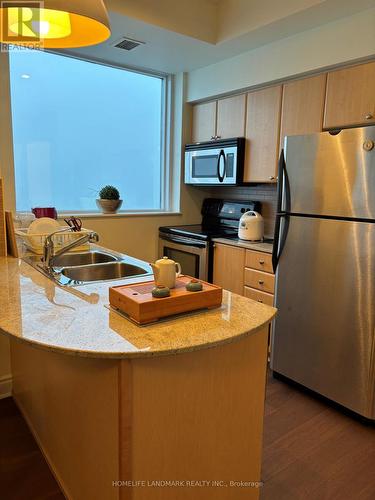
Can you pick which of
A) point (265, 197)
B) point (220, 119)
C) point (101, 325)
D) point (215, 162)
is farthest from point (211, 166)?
point (101, 325)

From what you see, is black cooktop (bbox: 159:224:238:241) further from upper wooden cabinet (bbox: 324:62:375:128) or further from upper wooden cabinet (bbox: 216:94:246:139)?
upper wooden cabinet (bbox: 324:62:375:128)

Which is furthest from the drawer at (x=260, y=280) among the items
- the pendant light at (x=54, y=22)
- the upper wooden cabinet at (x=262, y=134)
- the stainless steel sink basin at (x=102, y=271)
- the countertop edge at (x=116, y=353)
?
the pendant light at (x=54, y=22)

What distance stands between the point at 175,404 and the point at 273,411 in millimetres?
1339

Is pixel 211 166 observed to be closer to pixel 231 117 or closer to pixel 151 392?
pixel 231 117

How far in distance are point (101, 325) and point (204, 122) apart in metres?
2.94

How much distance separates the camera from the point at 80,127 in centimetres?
344

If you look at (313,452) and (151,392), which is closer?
(151,392)

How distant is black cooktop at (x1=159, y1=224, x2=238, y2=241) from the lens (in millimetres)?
3359

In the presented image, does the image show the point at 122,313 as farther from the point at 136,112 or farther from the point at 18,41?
the point at 136,112

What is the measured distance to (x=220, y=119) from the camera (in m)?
3.54

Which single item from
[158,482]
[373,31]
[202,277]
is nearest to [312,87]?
[373,31]

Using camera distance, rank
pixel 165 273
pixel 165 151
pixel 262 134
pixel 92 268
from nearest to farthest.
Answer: pixel 165 273
pixel 92 268
pixel 262 134
pixel 165 151

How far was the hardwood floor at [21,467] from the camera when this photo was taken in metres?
1.68

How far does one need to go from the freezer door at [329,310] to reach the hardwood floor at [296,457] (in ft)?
0.54
